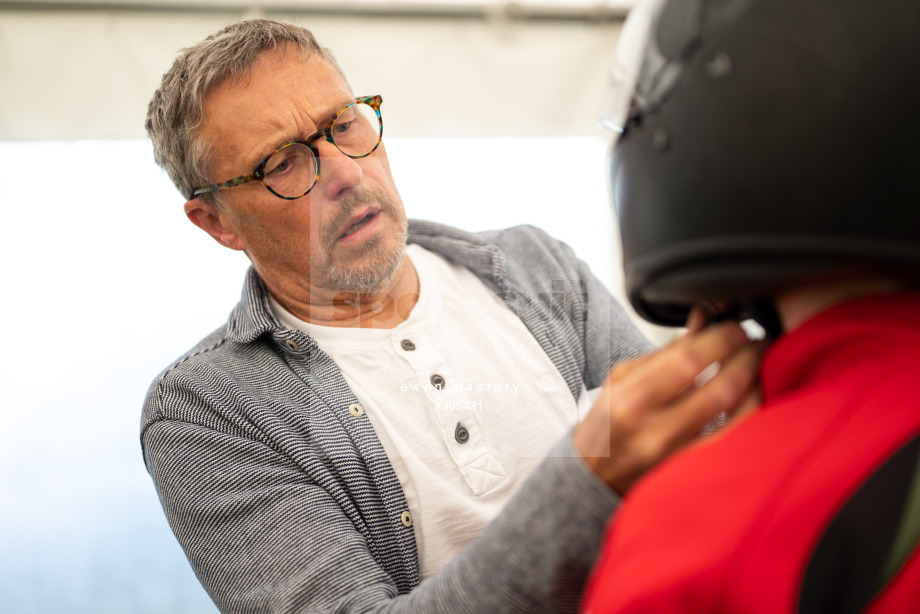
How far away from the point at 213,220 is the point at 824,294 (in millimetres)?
1104

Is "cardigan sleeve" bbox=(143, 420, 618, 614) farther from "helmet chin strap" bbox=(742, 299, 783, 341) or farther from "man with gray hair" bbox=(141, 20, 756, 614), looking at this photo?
"helmet chin strap" bbox=(742, 299, 783, 341)

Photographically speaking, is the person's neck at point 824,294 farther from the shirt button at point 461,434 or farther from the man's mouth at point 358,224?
the man's mouth at point 358,224

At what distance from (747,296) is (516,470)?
667 mm

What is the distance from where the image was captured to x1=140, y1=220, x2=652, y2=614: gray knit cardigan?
625 mm

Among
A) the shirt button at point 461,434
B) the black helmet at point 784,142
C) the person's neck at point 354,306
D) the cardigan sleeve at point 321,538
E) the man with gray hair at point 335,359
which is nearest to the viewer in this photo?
the black helmet at point 784,142

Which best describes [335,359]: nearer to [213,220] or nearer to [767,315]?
[213,220]

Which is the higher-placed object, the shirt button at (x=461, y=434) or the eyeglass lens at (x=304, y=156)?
the eyeglass lens at (x=304, y=156)

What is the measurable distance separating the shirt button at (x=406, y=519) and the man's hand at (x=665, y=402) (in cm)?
55

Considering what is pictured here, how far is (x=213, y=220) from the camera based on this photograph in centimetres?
129

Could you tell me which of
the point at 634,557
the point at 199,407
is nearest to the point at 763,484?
the point at 634,557

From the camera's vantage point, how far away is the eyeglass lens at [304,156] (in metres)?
1.13

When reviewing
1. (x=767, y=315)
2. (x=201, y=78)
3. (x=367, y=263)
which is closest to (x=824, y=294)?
(x=767, y=315)

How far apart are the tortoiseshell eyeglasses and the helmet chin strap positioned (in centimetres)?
80

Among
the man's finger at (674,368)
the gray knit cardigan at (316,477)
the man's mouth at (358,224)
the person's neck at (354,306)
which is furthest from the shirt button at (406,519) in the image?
the man's finger at (674,368)
